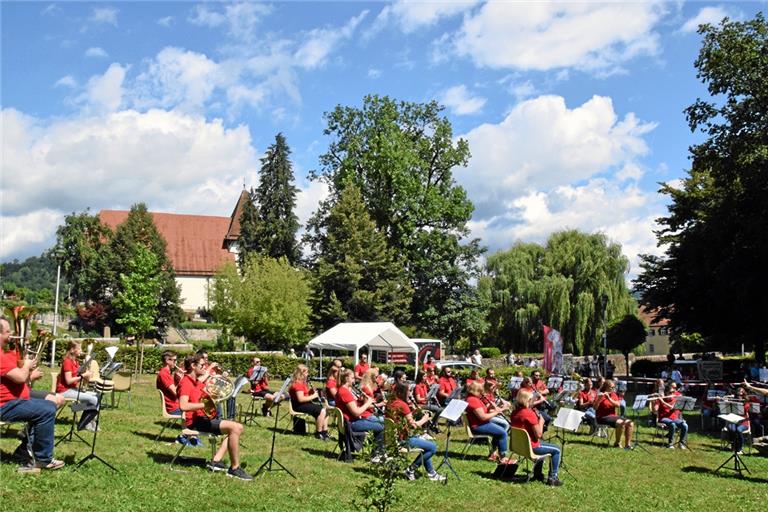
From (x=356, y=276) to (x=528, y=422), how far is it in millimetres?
30927

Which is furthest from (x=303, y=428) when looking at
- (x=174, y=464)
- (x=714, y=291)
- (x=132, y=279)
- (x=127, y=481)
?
(x=714, y=291)

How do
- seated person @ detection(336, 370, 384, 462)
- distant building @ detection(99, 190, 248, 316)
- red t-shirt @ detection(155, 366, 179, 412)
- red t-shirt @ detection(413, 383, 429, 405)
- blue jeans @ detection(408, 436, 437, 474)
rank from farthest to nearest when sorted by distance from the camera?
1. distant building @ detection(99, 190, 248, 316)
2. red t-shirt @ detection(413, 383, 429, 405)
3. red t-shirt @ detection(155, 366, 179, 412)
4. seated person @ detection(336, 370, 384, 462)
5. blue jeans @ detection(408, 436, 437, 474)

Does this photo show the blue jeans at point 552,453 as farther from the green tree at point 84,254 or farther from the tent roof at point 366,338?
the green tree at point 84,254

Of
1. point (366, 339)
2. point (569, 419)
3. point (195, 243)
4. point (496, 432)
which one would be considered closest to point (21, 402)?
point (496, 432)

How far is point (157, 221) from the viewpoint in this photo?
7738cm


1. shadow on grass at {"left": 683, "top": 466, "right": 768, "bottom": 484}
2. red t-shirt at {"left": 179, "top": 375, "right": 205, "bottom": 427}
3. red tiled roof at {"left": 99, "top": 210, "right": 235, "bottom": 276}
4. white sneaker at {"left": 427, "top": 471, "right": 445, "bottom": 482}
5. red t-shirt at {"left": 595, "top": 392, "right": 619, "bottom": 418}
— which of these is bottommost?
shadow on grass at {"left": 683, "top": 466, "right": 768, "bottom": 484}

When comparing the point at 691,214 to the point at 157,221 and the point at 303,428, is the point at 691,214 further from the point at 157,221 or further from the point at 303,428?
the point at 157,221

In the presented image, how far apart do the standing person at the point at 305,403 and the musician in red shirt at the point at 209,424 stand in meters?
3.72

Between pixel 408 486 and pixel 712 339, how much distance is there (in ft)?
98.5

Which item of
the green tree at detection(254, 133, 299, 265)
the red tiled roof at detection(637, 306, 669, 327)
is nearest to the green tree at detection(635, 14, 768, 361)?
the red tiled roof at detection(637, 306, 669, 327)

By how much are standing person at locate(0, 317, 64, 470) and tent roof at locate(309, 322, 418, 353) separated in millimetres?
19449

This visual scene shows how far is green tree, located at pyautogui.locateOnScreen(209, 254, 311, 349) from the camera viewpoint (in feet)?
138

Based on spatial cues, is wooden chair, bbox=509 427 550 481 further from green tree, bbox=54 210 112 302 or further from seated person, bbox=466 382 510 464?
green tree, bbox=54 210 112 302

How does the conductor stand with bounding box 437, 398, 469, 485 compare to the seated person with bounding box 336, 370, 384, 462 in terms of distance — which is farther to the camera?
the seated person with bounding box 336, 370, 384, 462
